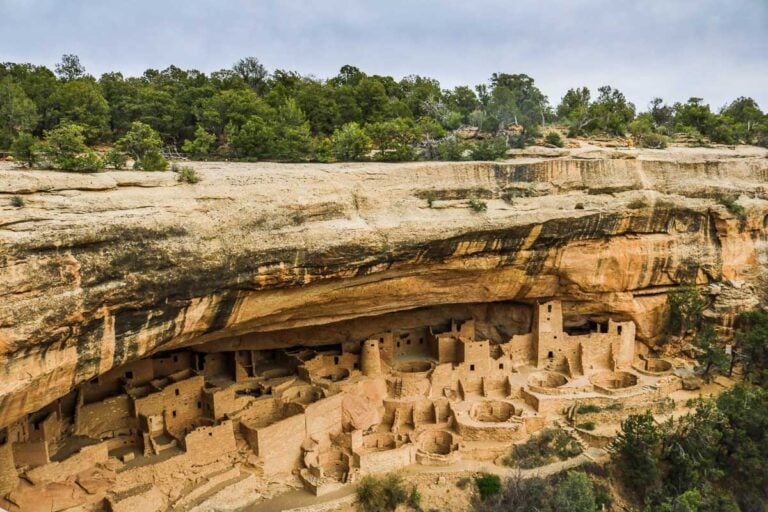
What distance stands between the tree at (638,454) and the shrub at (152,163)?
592 inches

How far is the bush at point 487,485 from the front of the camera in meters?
17.0

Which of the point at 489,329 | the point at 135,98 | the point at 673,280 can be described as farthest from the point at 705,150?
the point at 135,98

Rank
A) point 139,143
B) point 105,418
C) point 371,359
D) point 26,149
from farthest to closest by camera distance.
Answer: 1. point 371,359
2. point 105,418
3. point 139,143
4. point 26,149

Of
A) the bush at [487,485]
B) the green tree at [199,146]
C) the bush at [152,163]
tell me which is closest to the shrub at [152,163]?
the bush at [152,163]

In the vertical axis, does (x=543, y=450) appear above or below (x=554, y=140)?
below

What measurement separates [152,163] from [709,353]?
19.7m

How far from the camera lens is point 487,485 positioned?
674 inches

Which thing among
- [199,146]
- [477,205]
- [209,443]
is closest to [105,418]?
[209,443]

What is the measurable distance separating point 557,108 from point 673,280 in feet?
74.8

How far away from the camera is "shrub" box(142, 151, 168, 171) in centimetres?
1513

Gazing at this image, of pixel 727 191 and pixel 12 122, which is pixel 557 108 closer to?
pixel 727 191

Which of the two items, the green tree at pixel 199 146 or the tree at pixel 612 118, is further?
the tree at pixel 612 118

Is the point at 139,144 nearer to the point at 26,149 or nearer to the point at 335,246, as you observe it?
the point at 26,149

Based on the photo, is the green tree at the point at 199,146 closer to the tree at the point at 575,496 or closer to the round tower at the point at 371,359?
the round tower at the point at 371,359
